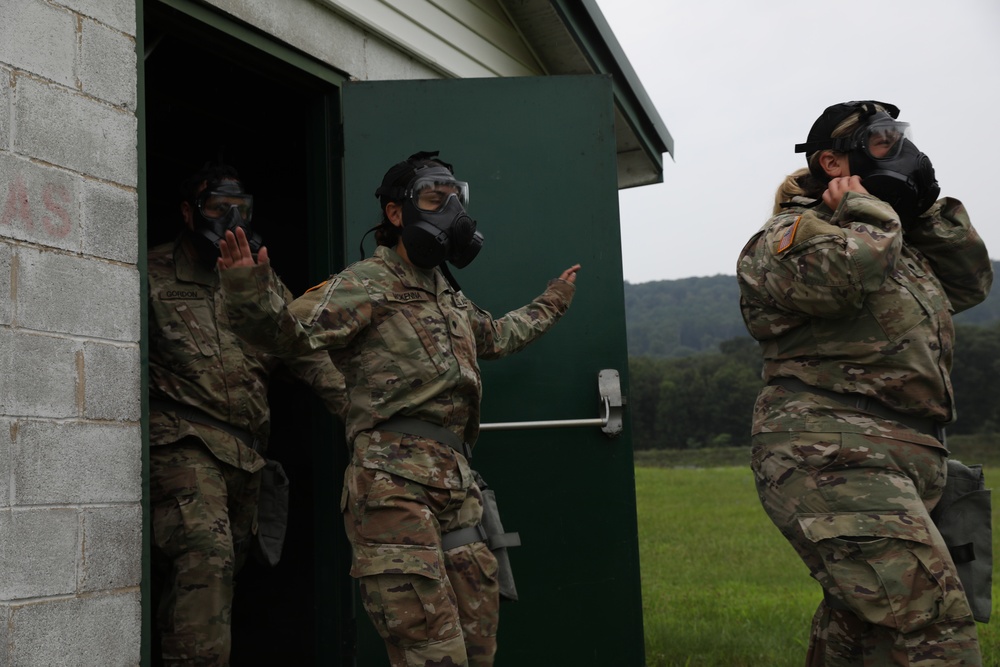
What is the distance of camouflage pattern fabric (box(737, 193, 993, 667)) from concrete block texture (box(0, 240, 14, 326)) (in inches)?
87.6

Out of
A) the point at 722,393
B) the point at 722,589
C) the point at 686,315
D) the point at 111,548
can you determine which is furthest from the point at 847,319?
the point at 686,315

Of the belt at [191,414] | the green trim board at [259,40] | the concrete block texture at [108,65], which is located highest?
the green trim board at [259,40]

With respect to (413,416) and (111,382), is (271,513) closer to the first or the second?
(413,416)

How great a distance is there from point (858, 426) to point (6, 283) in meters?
2.50

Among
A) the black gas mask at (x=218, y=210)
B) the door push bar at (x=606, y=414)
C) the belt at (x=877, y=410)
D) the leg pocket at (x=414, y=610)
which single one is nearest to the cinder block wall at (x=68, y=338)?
the leg pocket at (x=414, y=610)

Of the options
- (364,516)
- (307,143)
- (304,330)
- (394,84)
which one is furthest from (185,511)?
(394,84)

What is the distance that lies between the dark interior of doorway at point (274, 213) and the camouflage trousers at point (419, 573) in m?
1.03

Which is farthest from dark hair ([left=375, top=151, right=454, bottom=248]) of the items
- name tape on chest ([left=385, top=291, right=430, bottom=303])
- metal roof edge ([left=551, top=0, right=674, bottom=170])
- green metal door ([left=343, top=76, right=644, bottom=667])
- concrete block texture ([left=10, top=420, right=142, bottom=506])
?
metal roof edge ([left=551, top=0, right=674, bottom=170])

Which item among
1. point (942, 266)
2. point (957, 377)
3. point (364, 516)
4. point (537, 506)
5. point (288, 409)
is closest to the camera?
point (364, 516)

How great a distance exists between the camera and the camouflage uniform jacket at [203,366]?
4188 millimetres

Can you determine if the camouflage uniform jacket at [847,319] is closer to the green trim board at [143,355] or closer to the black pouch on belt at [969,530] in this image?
the black pouch on belt at [969,530]

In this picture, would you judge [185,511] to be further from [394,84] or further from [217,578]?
[394,84]

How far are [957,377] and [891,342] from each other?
5609cm

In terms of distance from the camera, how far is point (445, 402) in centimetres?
358
